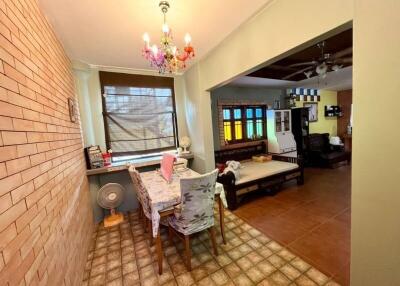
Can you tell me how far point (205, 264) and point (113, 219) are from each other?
1.77 metres

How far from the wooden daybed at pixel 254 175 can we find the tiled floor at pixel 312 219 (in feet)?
0.74

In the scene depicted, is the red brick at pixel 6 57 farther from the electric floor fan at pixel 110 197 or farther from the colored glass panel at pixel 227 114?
the colored glass panel at pixel 227 114

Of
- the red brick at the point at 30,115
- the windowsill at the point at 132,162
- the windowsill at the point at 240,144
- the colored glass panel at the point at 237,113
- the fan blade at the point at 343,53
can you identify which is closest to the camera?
the red brick at the point at 30,115

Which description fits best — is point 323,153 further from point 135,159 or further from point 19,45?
point 19,45

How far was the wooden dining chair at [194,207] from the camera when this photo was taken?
165 centimetres

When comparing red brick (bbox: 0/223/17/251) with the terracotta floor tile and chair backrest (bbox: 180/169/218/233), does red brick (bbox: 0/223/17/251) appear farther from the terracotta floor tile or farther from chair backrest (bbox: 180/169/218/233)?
the terracotta floor tile

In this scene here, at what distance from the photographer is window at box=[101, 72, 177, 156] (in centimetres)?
309

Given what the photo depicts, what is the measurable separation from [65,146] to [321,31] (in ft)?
7.84

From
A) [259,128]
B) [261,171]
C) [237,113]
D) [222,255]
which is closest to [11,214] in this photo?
[222,255]

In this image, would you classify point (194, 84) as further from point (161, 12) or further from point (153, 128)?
point (161, 12)

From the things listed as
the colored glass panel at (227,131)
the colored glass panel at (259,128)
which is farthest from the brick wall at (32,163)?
the colored glass panel at (259,128)

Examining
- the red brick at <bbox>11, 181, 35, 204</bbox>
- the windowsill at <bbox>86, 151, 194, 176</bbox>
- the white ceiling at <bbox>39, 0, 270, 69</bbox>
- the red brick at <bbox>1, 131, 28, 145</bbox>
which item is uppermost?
the white ceiling at <bbox>39, 0, 270, 69</bbox>

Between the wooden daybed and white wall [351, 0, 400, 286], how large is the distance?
6.08ft

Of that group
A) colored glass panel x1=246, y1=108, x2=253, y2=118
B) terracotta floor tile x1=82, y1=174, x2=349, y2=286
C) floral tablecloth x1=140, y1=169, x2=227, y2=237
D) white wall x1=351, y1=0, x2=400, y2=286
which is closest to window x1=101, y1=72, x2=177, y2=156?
floral tablecloth x1=140, y1=169, x2=227, y2=237
